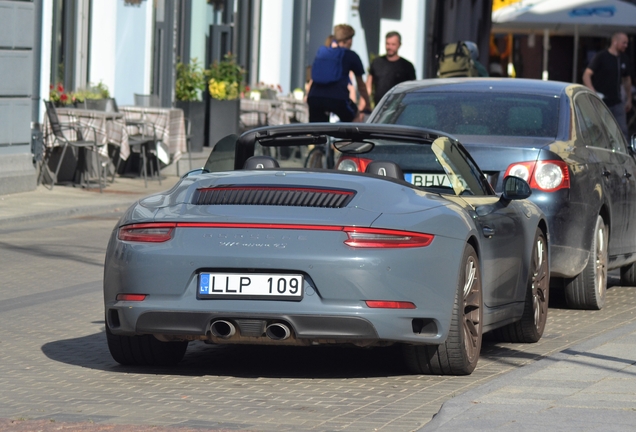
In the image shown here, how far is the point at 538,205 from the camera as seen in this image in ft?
28.3

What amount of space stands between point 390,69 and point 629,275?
775 centimetres

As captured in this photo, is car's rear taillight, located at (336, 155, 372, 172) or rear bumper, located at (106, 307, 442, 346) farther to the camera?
car's rear taillight, located at (336, 155, 372, 172)

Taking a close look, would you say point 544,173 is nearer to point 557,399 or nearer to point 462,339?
point 462,339

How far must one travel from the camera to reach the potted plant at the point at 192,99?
22.4 m

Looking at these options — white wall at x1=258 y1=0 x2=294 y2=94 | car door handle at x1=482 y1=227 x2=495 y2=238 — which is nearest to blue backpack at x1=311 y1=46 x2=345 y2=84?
white wall at x1=258 y1=0 x2=294 y2=94

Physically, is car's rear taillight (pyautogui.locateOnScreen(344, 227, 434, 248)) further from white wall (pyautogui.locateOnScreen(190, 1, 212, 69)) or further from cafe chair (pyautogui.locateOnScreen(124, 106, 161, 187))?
white wall (pyautogui.locateOnScreen(190, 1, 212, 69))

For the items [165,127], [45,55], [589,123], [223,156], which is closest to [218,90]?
[165,127]

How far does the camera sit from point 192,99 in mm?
22672

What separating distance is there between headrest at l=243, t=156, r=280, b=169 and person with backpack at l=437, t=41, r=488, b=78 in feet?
39.4

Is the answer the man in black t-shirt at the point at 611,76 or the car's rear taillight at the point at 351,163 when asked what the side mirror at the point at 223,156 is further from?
the man in black t-shirt at the point at 611,76

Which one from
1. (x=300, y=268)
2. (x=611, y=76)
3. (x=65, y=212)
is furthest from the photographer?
(x=611, y=76)

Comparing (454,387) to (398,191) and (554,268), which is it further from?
(554,268)

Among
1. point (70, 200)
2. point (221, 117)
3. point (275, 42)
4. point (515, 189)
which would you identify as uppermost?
point (275, 42)

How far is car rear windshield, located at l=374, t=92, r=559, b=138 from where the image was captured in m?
9.31
